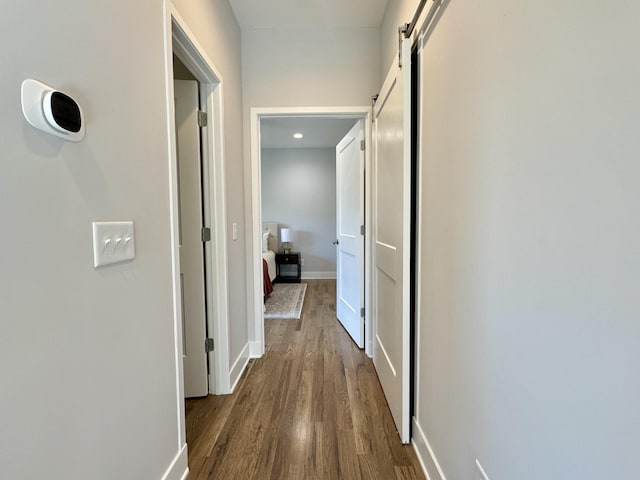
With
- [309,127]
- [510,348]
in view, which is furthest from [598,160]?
[309,127]

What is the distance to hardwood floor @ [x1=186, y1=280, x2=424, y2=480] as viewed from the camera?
1448mm

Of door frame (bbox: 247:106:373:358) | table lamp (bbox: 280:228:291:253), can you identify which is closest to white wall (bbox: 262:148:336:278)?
table lamp (bbox: 280:228:291:253)

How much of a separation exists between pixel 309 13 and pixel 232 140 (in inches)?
42.4

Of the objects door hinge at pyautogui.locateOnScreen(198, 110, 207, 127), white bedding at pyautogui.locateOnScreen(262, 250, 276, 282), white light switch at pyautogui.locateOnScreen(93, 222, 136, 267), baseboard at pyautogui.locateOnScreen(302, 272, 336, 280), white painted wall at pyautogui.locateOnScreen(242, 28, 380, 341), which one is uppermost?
white painted wall at pyautogui.locateOnScreen(242, 28, 380, 341)

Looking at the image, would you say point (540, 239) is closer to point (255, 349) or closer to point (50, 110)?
point (50, 110)

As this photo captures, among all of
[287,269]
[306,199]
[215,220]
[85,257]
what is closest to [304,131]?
[306,199]

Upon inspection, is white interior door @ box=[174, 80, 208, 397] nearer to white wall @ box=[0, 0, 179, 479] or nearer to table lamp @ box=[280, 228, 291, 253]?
white wall @ box=[0, 0, 179, 479]

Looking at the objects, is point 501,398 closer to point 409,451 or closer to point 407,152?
point 409,451

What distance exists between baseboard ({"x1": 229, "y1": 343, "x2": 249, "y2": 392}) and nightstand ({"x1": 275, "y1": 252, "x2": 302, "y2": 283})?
3.13 metres

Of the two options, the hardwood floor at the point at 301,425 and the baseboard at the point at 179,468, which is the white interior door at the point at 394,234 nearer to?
the hardwood floor at the point at 301,425

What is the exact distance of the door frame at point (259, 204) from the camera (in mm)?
2492

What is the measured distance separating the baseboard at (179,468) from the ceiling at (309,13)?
8.68 ft

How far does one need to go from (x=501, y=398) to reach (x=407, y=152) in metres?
1.05

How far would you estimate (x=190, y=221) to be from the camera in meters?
1.92
